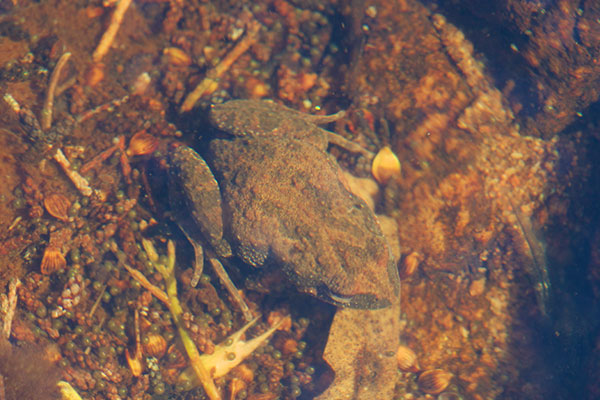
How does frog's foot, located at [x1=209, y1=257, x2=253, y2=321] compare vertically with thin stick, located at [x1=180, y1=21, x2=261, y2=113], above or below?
below

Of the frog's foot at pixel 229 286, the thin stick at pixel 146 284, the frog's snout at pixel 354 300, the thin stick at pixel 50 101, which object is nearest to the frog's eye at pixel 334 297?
the frog's snout at pixel 354 300

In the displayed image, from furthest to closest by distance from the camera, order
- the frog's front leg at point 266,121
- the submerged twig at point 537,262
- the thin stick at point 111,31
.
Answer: the thin stick at point 111,31, the submerged twig at point 537,262, the frog's front leg at point 266,121

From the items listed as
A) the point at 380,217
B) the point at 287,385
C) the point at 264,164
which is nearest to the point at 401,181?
the point at 380,217

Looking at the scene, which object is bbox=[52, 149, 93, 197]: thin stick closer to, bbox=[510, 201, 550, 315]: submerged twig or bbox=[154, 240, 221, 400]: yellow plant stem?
bbox=[154, 240, 221, 400]: yellow plant stem

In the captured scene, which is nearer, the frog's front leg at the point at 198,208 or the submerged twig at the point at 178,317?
the frog's front leg at the point at 198,208

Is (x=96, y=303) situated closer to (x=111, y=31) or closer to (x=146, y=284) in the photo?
(x=146, y=284)

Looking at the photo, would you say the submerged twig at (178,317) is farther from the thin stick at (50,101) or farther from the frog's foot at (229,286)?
the thin stick at (50,101)

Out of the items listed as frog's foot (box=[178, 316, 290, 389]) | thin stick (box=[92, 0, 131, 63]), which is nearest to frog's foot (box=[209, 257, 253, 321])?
frog's foot (box=[178, 316, 290, 389])
